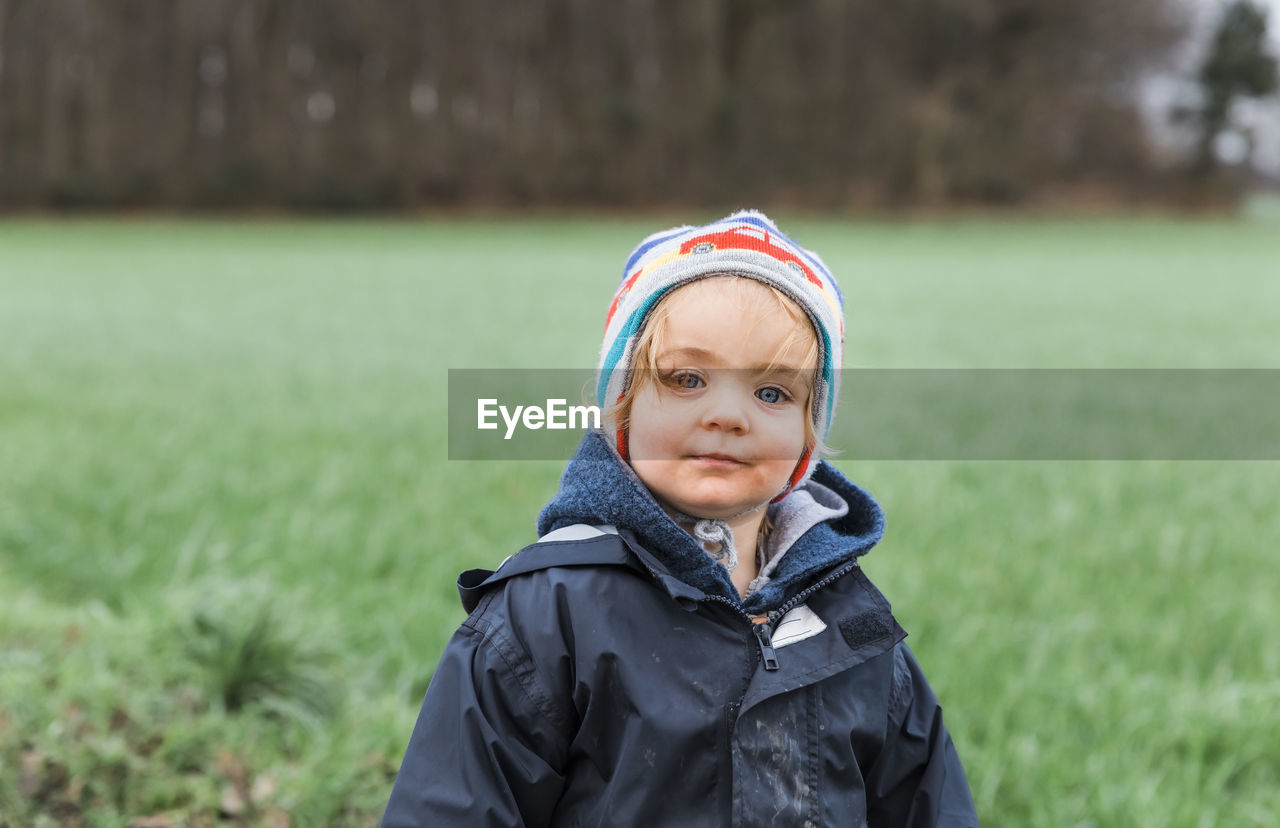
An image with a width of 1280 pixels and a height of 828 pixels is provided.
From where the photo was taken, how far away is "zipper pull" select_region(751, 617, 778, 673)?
1623mm

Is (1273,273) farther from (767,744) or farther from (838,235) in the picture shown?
(767,744)

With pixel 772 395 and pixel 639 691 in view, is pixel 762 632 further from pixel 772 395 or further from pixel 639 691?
pixel 772 395

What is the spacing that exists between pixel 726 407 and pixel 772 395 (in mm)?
104

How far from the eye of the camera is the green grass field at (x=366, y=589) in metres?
2.58

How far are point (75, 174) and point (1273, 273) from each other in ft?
93.5

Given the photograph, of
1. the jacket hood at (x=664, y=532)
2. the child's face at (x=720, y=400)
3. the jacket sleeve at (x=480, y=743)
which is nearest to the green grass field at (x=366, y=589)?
the jacket sleeve at (x=480, y=743)

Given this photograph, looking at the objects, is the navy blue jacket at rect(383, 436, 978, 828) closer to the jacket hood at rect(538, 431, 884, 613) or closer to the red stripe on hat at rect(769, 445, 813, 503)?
the jacket hood at rect(538, 431, 884, 613)

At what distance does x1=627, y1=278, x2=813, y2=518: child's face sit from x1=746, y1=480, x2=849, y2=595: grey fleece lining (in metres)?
0.13

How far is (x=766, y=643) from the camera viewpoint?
1.67 metres

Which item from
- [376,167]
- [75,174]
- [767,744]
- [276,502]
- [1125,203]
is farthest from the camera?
[1125,203]

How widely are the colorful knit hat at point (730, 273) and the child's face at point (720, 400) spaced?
27 mm

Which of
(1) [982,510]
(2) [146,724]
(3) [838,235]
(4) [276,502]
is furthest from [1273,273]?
(2) [146,724]

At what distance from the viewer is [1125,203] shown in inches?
1631

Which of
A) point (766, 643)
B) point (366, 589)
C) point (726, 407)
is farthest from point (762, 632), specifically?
point (366, 589)
